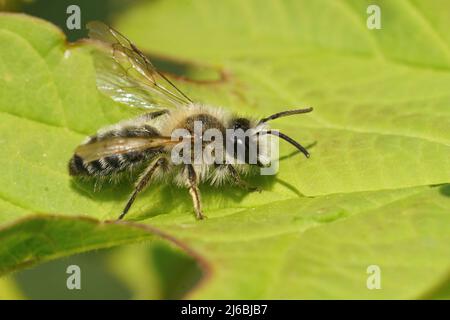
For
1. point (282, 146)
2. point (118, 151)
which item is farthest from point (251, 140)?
point (118, 151)

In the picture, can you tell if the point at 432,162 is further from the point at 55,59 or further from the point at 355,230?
the point at 55,59

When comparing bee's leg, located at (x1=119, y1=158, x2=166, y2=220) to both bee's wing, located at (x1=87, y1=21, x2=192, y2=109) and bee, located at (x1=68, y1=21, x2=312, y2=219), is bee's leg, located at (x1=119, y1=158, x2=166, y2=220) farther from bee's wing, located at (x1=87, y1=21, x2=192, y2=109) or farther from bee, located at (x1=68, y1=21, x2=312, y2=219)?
bee's wing, located at (x1=87, y1=21, x2=192, y2=109)

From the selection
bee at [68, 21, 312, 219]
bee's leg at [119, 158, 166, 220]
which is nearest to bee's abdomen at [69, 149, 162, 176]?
bee at [68, 21, 312, 219]

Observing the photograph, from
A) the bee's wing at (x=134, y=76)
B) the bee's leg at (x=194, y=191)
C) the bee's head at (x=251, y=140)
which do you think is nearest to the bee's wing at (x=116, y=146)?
the bee's leg at (x=194, y=191)

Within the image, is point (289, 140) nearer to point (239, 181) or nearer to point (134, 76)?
point (239, 181)

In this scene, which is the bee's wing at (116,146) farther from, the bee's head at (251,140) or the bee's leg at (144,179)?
the bee's head at (251,140)
